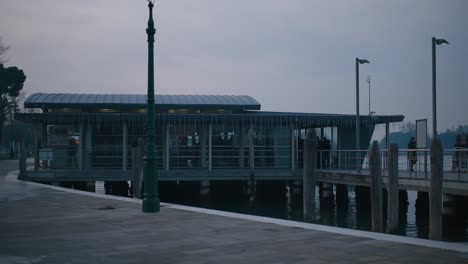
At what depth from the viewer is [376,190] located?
14328mm

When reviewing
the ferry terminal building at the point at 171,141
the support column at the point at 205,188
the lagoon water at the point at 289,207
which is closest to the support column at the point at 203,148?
the ferry terminal building at the point at 171,141

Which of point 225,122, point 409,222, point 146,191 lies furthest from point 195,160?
point 146,191

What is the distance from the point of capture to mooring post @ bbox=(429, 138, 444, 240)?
1198 centimetres

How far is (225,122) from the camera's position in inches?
1148

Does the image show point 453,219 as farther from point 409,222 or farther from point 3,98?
point 3,98

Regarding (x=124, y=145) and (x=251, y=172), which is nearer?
(x=251, y=172)

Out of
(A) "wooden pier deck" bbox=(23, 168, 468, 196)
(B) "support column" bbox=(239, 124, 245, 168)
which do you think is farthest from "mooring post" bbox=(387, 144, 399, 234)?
(B) "support column" bbox=(239, 124, 245, 168)

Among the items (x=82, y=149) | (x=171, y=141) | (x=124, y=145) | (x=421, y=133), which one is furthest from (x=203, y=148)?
(x=421, y=133)

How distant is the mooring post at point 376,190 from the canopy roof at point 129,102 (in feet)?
63.8

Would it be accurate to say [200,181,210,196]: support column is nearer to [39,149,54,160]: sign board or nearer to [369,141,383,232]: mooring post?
[39,149,54,160]: sign board

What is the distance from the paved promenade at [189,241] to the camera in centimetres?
746

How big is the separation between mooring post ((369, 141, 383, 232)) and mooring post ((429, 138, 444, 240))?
173 cm

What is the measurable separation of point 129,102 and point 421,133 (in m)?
19.3

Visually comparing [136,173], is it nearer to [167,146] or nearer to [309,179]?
[309,179]
